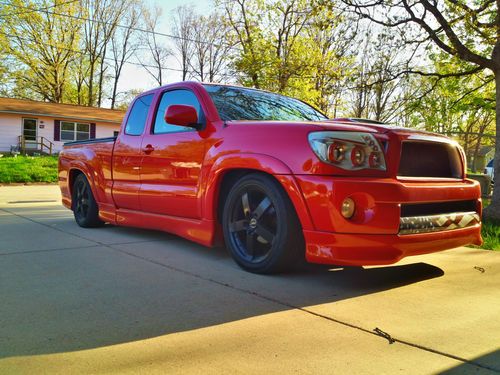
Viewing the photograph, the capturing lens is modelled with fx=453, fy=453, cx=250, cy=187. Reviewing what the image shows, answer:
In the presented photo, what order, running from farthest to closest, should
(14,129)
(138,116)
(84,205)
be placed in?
(14,129), (84,205), (138,116)

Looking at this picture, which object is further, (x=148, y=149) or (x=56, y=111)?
(x=56, y=111)

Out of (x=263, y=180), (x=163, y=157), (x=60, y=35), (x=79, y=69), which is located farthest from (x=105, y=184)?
(x=79, y=69)

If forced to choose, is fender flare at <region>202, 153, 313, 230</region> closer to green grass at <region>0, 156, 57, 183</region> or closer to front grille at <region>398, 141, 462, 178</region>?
front grille at <region>398, 141, 462, 178</region>

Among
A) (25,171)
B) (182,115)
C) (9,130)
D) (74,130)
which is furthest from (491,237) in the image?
(74,130)

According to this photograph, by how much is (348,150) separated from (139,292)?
184 centimetres

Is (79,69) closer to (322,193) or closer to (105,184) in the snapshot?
(105,184)

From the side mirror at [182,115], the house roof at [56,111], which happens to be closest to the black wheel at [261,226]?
the side mirror at [182,115]

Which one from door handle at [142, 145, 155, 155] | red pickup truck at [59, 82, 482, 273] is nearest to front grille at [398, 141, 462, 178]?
red pickup truck at [59, 82, 482, 273]

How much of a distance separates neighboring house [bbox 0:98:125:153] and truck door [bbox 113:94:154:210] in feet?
82.6

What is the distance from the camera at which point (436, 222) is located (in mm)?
3445

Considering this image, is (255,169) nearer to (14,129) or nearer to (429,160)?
(429,160)

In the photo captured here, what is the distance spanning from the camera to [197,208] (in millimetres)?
4266

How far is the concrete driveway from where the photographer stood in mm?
2248

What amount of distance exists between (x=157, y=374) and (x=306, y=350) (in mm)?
777
